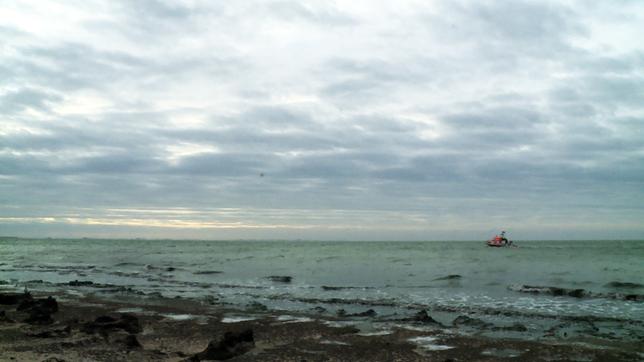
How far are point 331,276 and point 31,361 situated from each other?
83.3 feet

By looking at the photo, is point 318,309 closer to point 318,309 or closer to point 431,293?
point 318,309

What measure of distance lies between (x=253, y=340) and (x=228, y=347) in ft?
4.09

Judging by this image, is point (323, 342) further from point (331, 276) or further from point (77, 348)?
point (331, 276)

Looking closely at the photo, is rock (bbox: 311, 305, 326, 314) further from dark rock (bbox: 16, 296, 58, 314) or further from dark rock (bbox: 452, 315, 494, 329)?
dark rock (bbox: 16, 296, 58, 314)

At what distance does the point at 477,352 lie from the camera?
11648 mm

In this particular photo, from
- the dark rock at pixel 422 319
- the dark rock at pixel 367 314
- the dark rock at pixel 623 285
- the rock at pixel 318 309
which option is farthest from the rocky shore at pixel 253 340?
the dark rock at pixel 623 285

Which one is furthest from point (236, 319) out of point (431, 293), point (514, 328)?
point (431, 293)

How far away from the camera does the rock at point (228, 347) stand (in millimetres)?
10523

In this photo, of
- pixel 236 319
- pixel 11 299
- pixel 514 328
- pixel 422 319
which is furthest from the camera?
pixel 11 299

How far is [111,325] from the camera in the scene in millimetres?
13500

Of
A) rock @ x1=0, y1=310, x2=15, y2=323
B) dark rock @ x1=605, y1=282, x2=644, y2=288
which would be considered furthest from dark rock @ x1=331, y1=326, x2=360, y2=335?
A: dark rock @ x1=605, y1=282, x2=644, y2=288

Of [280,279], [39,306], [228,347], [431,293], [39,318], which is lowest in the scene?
[280,279]

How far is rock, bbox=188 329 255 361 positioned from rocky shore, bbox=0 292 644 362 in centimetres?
2

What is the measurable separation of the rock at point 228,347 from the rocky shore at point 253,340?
22 mm
